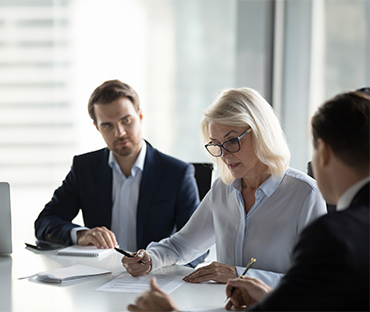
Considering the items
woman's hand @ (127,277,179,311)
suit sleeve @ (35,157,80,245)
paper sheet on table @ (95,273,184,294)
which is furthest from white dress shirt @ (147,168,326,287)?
suit sleeve @ (35,157,80,245)

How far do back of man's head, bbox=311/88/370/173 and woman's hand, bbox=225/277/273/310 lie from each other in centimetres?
59

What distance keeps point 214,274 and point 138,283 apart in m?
Result: 0.30

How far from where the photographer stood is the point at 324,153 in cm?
133

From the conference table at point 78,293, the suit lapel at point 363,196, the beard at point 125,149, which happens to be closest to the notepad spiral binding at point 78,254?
the conference table at point 78,293

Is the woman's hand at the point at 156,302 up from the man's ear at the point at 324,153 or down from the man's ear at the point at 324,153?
down

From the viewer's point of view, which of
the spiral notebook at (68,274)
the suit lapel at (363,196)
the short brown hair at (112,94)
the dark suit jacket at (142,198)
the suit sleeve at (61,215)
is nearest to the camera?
the suit lapel at (363,196)

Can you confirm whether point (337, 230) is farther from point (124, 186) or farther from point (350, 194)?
point (124, 186)

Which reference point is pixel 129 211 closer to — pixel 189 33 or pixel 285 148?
pixel 285 148

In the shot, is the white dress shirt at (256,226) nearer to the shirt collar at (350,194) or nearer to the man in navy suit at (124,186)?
the man in navy suit at (124,186)

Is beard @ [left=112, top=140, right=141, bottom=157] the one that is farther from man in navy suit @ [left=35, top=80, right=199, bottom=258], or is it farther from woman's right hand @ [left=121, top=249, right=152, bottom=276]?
woman's right hand @ [left=121, top=249, right=152, bottom=276]

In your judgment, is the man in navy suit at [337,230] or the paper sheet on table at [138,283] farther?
the paper sheet on table at [138,283]

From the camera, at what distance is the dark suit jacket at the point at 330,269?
109 cm

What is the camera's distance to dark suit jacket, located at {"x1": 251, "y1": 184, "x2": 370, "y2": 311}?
3.59ft

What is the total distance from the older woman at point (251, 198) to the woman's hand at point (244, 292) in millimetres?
320
